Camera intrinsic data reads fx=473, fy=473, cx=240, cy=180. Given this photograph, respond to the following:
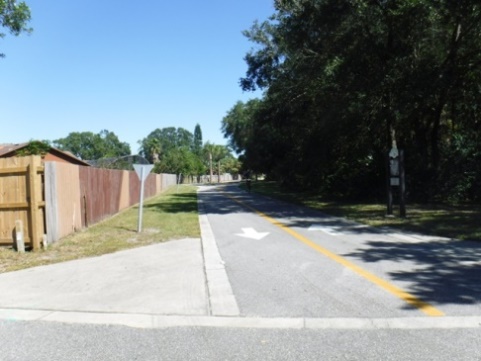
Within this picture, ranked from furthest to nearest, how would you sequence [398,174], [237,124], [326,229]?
[237,124] → [398,174] → [326,229]

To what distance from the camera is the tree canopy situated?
56.2 feet

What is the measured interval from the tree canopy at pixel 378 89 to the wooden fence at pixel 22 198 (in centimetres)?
1193

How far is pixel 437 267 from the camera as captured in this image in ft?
26.5

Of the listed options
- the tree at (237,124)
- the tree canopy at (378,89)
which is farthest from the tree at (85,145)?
the tree canopy at (378,89)

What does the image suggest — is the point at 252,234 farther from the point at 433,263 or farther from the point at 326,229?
the point at 433,263

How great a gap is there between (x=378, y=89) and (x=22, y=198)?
41.3 feet

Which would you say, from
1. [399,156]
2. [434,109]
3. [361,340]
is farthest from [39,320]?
[434,109]

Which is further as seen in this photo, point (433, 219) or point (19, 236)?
point (433, 219)

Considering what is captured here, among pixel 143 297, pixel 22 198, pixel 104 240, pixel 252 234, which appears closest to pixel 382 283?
pixel 143 297

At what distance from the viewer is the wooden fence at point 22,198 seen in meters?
10.5

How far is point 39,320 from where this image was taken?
568 centimetres

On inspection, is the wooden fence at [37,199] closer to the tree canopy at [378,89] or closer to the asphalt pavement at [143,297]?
the asphalt pavement at [143,297]

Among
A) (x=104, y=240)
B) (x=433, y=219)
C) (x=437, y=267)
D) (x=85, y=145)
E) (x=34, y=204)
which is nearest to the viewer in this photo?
(x=437, y=267)

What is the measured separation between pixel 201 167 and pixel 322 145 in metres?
89.3
